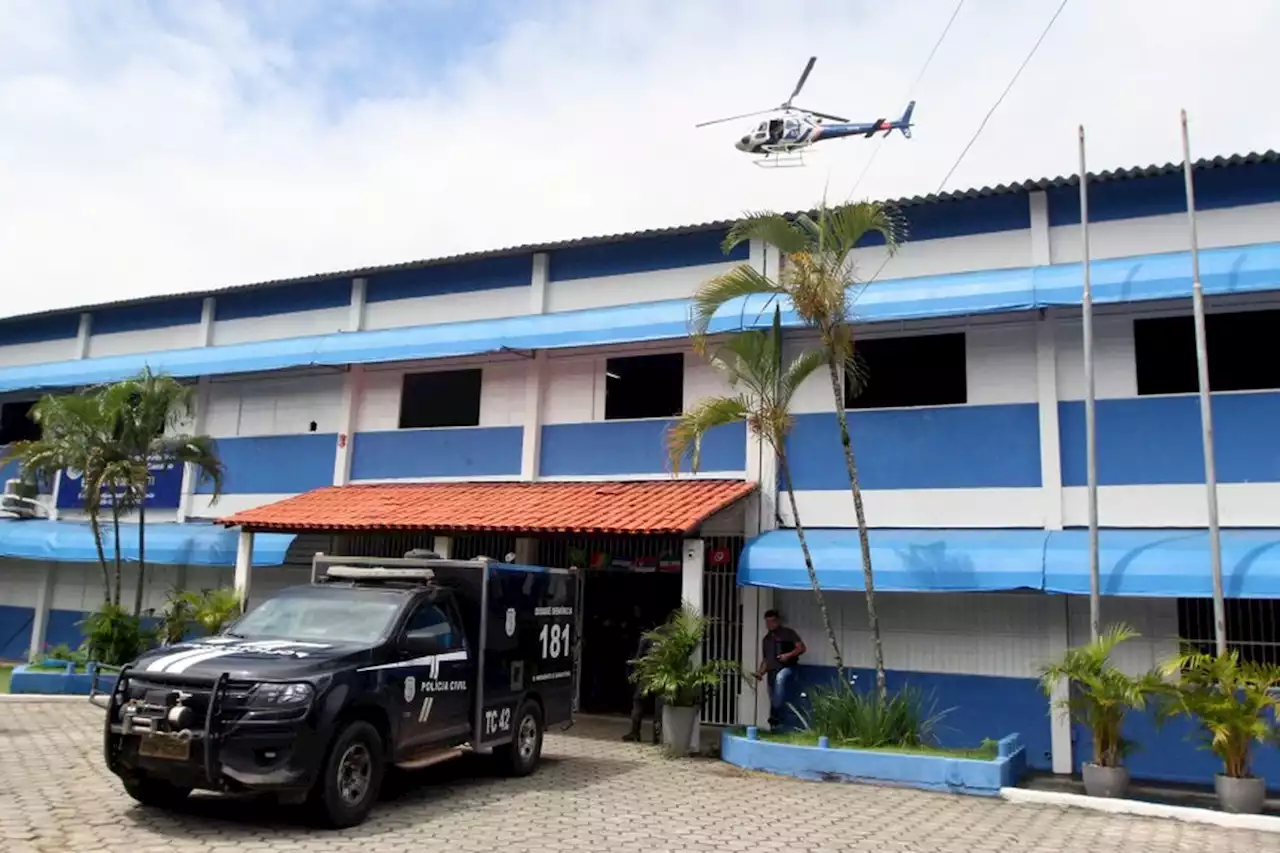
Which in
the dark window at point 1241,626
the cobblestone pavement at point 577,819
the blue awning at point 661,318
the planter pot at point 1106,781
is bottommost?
the cobblestone pavement at point 577,819

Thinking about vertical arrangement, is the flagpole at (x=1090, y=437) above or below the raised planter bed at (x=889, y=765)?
above

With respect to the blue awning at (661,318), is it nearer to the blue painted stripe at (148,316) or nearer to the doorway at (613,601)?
the blue painted stripe at (148,316)

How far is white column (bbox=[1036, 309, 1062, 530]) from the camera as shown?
39.5ft

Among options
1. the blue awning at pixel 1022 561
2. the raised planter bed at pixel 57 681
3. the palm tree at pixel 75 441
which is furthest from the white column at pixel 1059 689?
the palm tree at pixel 75 441

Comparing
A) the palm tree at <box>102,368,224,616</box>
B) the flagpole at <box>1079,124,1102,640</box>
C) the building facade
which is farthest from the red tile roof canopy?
the flagpole at <box>1079,124,1102,640</box>

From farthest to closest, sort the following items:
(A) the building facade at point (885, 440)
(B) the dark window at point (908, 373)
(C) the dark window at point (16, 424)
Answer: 1. (C) the dark window at point (16, 424)
2. (B) the dark window at point (908, 373)
3. (A) the building facade at point (885, 440)

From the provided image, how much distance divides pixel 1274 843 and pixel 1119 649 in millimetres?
3477

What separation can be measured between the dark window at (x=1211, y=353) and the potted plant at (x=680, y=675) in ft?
19.6

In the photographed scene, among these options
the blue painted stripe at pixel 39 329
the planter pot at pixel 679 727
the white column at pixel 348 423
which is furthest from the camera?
the blue painted stripe at pixel 39 329

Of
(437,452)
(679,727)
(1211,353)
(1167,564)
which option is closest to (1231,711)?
(1167,564)

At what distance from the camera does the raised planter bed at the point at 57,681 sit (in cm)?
1505

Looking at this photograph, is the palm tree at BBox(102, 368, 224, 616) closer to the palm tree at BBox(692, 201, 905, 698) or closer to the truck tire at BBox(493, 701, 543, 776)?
the truck tire at BBox(493, 701, 543, 776)

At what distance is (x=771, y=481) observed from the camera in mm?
13602

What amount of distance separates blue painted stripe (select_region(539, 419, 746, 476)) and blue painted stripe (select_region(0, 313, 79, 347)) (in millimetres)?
11934
